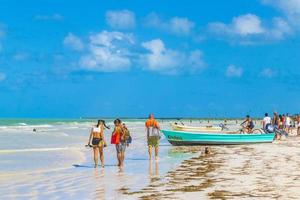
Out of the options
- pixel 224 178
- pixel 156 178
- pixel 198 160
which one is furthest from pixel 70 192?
pixel 198 160

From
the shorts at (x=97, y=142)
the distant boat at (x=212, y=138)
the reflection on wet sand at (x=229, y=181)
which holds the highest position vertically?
the shorts at (x=97, y=142)

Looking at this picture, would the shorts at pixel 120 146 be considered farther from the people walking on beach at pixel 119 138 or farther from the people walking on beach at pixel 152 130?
the people walking on beach at pixel 152 130

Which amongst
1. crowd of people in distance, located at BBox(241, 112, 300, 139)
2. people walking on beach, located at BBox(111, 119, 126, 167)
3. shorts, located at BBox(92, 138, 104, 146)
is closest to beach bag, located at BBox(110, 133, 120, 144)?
people walking on beach, located at BBox(111, 119, 126, 167)

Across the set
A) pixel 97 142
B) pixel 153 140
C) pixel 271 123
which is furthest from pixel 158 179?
pixel 271 123

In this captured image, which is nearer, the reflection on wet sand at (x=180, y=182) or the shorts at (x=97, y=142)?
the reflection on wet sand at (x=180, y=182)

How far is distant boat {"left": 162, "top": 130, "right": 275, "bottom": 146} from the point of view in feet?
91.8

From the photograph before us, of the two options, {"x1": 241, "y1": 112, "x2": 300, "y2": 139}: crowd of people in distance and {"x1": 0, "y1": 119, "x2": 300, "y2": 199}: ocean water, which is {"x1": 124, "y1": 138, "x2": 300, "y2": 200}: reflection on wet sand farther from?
{"x1": 241, "y1": 112, "x2": 300, "y2": 139}: crowd of people in distance

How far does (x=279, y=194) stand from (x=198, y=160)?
8972 mm

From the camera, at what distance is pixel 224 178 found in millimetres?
13664

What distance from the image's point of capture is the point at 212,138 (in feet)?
92.2

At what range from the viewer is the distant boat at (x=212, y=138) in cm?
2798

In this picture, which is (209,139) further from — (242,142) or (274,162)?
(274,162)

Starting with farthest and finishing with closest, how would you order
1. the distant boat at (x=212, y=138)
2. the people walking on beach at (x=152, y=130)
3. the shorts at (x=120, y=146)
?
the distant boat at (x=212, y=138)
the people walking on beach at (x=152, y=130)
the shorts at (x=120, y=146)

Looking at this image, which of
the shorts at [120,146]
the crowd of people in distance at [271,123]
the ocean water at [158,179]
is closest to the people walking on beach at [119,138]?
the shorts at [120,146]
